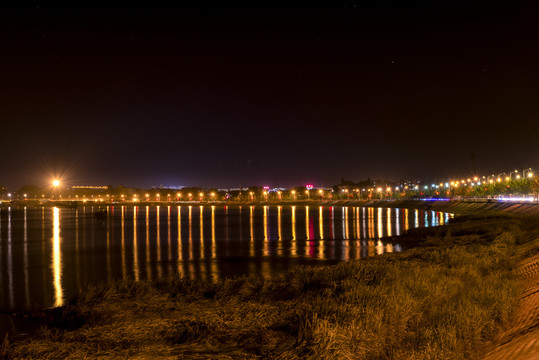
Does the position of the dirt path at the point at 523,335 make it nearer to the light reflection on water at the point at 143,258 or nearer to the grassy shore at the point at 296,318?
the grassy shore at the point at 296,318

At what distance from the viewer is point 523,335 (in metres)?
8.21

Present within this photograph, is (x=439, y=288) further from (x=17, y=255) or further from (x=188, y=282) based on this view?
(x=17, y=255)

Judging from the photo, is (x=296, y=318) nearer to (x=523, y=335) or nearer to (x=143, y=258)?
(x=523, y=335)

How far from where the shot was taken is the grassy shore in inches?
299

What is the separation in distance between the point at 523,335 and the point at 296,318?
3.84m

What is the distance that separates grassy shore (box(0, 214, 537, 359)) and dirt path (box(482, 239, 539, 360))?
0.86ft

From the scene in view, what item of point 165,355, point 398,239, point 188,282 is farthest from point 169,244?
point 165,355

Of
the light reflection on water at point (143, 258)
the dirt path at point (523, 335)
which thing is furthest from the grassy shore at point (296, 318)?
the light reflection on water at point (143, 258)

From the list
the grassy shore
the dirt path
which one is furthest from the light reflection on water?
the dirt path

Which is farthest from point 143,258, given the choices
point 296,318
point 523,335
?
point 523,335

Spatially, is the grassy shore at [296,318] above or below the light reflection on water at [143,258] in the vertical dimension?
above

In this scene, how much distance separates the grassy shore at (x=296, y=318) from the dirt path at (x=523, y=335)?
0.26 metres

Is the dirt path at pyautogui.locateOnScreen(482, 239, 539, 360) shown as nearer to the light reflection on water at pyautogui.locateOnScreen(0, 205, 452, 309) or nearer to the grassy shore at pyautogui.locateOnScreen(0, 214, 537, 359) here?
the grassy shore at pyautogui.locateOnScreen(0, 214, 537, 359)

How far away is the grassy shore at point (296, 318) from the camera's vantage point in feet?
25.0
